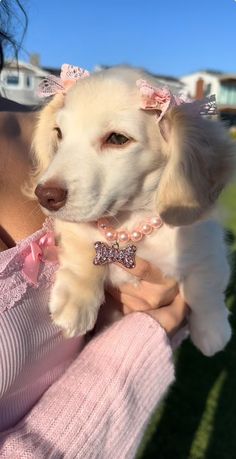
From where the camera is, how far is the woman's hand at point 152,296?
4.47ft

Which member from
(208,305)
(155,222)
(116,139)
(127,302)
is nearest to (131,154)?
(116,139)

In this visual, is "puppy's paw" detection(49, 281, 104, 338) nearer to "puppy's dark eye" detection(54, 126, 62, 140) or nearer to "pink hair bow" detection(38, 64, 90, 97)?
"puppy's dark eye" detection(54, 126, 62, 140)

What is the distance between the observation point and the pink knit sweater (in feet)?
3.19

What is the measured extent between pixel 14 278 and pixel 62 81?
0.54 metres

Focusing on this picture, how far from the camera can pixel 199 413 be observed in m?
2.47

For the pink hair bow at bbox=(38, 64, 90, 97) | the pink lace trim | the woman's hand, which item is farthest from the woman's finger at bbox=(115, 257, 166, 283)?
the pink hair bow at bbox=(38, 64, 90, 97)

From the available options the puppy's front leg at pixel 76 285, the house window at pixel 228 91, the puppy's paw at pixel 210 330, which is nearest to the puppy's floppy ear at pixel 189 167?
the puppy's front leg at pixel 76 285

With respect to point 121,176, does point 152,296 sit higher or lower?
lower

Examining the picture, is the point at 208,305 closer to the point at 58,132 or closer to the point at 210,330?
the point at 210,330

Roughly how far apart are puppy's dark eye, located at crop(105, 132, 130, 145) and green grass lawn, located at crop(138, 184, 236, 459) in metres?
0.80

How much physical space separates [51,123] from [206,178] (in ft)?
1.41

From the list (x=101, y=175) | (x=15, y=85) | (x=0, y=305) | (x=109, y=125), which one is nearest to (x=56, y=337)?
(x=0, y=305)

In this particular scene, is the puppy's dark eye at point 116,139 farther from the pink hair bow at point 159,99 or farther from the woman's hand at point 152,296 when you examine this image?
the woman's hand at point 152,296

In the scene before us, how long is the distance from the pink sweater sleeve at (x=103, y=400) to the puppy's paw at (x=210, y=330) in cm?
28
